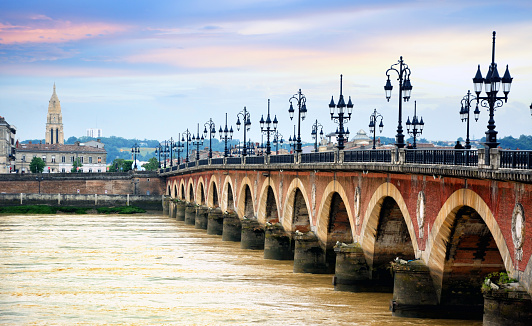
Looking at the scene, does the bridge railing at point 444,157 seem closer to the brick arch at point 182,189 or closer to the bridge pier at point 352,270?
the bridge pier at point 352,270

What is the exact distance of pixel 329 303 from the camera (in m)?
30.2

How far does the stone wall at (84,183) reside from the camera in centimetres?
10419

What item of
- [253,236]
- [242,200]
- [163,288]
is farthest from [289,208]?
[242,200]

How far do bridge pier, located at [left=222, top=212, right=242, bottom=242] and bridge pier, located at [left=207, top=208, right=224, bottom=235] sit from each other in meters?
5.00

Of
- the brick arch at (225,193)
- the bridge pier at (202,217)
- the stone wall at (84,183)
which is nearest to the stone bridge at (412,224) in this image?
the brick arch at (225,193)

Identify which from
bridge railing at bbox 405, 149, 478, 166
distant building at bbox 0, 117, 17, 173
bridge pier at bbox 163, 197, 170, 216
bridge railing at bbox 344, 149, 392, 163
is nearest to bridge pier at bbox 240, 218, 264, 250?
bridge railing at bbox 344, 149, 392, 163

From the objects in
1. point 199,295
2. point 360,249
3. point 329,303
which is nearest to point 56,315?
point 199,295

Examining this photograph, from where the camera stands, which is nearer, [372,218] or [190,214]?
[372,218]

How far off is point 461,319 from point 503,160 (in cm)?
734

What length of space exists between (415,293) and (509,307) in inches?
276

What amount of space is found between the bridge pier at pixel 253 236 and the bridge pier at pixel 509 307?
32937 mm

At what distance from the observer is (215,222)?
215 ft

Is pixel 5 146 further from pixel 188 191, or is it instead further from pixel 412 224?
pixel 412 224

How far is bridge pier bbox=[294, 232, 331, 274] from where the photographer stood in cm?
3850
